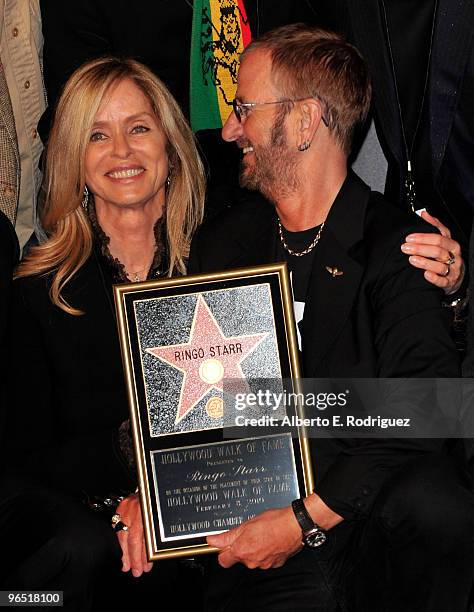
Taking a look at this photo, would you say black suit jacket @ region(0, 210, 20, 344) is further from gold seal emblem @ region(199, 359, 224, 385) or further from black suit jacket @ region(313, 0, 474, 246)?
black suit jacket @ region(313, 0, 474, 246)

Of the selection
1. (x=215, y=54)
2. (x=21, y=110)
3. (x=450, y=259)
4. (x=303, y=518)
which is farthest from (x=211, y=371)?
(x=21, y=110)

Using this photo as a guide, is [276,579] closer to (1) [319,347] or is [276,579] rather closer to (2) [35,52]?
(1) [319,347]

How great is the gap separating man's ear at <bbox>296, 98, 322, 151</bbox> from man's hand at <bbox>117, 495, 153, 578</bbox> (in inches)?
49.1

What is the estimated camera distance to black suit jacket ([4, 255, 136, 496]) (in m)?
3.76

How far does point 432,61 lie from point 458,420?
4.11 ft

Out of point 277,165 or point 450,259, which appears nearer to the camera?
point 450,259

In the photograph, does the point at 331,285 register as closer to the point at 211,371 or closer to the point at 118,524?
the point at 211,371

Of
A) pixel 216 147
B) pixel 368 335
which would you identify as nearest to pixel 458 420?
pixel 368 335

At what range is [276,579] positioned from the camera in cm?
326

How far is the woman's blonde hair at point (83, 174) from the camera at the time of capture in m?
3.85

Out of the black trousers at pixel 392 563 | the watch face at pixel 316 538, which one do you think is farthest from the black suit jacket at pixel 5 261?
the watch face at pixel 316 538

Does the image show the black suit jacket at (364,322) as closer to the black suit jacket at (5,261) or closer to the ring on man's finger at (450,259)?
the ring on man's finger at (450,259)

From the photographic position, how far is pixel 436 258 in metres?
3.36

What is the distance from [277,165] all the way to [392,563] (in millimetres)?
1307
